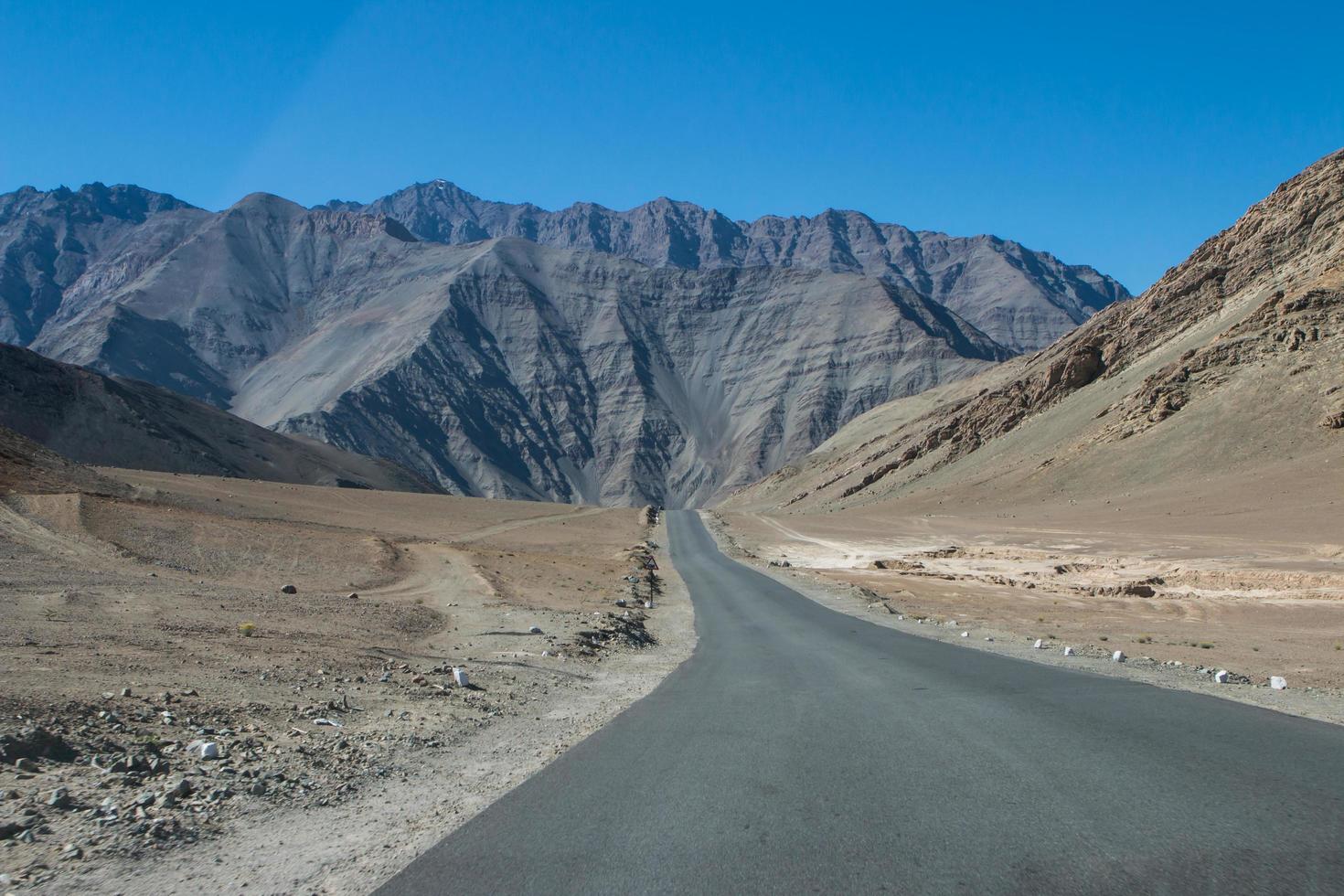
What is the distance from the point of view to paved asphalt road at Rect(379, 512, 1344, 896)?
491cm

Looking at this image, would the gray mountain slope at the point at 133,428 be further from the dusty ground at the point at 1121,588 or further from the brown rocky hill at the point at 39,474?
the dusty ground at the point at 1121,588

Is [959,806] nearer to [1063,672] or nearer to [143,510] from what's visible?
[1063,672]

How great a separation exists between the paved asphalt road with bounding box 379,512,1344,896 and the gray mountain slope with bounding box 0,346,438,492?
95569 millimetres

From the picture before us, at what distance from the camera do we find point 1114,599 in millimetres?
32969

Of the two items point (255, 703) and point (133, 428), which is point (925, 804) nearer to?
point (255, 703)

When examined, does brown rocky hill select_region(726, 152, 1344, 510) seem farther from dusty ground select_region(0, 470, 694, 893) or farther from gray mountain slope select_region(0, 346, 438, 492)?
gray mountain slope select_region(0, 346, 438, 492)

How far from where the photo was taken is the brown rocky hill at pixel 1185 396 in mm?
69125

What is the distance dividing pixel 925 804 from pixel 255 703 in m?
7.14

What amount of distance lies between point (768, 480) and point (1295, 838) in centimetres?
15098

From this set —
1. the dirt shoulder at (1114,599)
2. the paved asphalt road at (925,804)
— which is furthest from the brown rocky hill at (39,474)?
the paved asphalt road at (925,804)

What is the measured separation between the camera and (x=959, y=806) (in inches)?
239

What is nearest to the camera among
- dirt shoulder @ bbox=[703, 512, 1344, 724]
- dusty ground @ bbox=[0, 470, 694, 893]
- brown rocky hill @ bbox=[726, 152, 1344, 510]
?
dusty ground @ bbox=[0, 470, 694, 893]

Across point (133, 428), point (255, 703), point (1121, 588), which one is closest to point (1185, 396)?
point (1121, 588)

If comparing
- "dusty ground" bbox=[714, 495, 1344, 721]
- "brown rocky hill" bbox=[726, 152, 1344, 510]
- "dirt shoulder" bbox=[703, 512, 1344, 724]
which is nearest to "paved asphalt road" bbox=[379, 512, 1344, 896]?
"dirt shoulder" bbox=[703, 512, 1344, 724]
